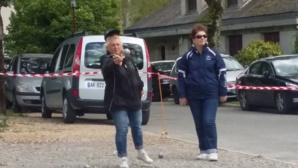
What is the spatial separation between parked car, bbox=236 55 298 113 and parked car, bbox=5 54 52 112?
5647mm

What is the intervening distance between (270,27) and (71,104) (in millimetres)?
19326

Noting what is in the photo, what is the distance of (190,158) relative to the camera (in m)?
11.8

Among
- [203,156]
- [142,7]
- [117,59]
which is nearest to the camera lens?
[117,59]

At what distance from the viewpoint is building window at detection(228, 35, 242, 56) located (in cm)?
3875

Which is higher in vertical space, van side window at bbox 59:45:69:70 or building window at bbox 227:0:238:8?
building window at bbox 227:0:238:8

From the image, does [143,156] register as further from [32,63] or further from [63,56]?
[32,63]

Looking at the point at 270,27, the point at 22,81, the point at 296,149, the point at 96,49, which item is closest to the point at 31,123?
the point at 96,49

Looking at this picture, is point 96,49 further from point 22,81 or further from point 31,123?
point 22,81

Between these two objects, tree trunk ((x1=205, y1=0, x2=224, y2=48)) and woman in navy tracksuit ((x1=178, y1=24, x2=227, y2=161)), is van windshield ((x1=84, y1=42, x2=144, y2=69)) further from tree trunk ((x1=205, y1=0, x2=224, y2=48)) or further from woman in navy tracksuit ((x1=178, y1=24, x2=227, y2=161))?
tree trunk ((x1=205, y1=0, x2=224, y2=48))

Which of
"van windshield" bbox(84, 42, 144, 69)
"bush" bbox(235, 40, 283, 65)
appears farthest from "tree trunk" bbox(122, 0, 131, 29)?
"van windshield" bbox(84, 42, 144, 69)

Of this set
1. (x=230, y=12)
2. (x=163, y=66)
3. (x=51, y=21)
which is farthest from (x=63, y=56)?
(x=230, y=12)

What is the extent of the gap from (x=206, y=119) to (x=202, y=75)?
0.62m

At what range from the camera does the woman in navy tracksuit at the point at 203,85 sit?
1141 centimetres

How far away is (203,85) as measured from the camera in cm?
1138
